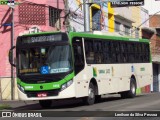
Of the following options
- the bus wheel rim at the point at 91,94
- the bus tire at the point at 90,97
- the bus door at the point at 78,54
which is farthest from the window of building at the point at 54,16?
the bus door at the point at 78,54

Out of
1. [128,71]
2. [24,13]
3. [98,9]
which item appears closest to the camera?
[128,71]

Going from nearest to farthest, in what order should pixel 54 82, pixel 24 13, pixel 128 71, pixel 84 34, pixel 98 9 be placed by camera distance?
1. pixel 54 82
2. pixel 84 34
3. pixel 128 71
4. pixel 24 13
5. pixel 98 9

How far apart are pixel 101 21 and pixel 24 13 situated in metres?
12.2

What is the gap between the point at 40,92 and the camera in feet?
65.4

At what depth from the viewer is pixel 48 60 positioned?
19797 mm

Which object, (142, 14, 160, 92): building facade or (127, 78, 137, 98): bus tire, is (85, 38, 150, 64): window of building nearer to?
(127, 78, 137, 98): bus tire

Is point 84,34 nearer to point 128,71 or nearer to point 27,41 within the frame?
point 27,41

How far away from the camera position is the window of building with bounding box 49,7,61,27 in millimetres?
32875

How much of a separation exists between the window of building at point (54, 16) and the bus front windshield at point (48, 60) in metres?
12.8

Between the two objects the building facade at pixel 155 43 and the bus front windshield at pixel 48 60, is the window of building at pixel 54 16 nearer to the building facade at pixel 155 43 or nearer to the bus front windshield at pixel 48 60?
the bus front windshield at pixel 48 60

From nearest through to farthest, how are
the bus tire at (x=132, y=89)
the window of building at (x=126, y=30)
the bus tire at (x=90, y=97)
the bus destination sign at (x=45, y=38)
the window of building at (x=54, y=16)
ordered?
the bus destination sign at (x=45, y=38), the bus tire at (x=90, y=97), the bus tire at (x=132, y=89), the window of building at (x=54, y=16), the window of building at (x=126, y=30)

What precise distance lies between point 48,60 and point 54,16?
45.8 feet

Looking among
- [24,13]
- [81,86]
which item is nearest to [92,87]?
[81,86]

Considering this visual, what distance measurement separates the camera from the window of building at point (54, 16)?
32.9 m
